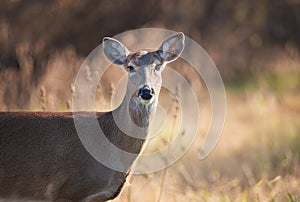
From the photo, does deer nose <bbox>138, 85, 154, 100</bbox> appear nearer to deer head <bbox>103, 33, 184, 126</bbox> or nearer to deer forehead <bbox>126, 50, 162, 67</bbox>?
deer head <bbox>103, 33, 184, 126</bbox>

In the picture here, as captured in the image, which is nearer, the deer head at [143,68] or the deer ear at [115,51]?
the deer head at [143,68]

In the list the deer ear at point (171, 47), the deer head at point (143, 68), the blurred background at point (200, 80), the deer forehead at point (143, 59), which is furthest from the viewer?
the blurred background at point (200, 80)

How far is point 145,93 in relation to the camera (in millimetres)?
7090

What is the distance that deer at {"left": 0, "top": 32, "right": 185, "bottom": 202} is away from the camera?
23.2 feet

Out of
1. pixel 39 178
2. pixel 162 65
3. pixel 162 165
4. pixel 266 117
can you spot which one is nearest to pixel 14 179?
pixel 39 178

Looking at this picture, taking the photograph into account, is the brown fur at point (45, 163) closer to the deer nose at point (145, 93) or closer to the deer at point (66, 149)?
the deer at point (66, 149)

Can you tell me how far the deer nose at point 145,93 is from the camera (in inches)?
279

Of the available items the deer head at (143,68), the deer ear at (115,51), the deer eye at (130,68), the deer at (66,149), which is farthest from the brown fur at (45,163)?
the deer ear at (115,51)

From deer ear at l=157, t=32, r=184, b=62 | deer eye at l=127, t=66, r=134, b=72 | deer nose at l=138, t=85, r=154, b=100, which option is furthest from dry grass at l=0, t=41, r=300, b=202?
deer nose at l=138, t=85, r=154, b=100

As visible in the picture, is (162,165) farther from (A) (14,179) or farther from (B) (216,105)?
(B) (216,105)

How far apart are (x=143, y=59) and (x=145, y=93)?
52 cm

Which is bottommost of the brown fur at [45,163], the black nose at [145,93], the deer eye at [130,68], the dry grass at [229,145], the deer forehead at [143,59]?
the dry grass at [229,145]

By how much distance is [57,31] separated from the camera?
16188 millimetres

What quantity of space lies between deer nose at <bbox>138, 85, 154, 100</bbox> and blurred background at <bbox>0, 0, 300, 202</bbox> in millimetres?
1213
